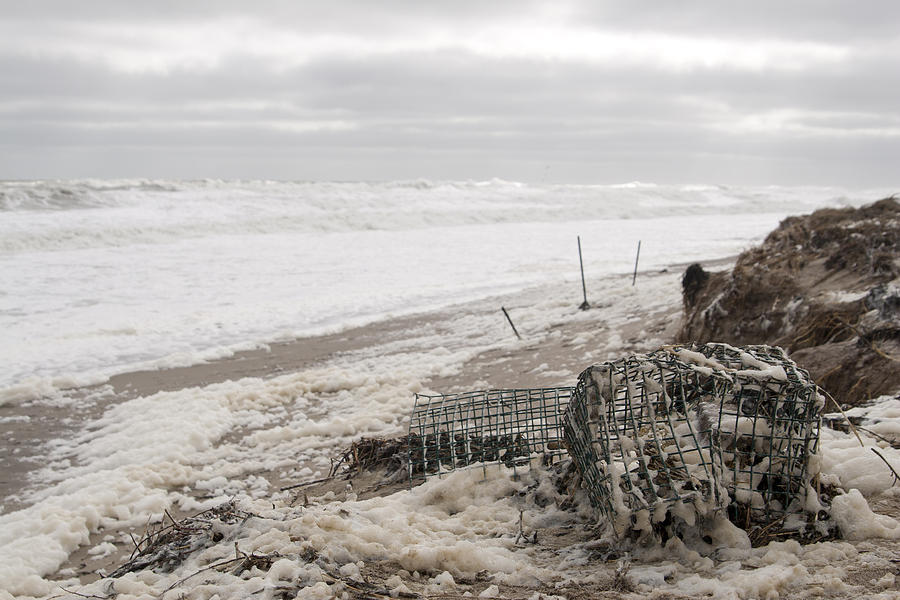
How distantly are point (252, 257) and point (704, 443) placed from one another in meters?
18.0

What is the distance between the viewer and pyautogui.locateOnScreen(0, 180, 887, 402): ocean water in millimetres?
10984

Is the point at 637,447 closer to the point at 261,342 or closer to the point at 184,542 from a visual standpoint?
the point at 184,542

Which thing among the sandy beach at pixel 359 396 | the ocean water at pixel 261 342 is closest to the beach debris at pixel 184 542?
the ocean water at pixel 261 342

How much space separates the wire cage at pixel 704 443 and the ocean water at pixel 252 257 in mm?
7497

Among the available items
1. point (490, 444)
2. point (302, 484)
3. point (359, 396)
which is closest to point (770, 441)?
point (490, 444)

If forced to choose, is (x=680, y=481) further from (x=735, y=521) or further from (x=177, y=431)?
(x=177, y=431)

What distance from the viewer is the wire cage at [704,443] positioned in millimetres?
2852

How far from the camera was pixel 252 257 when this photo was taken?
780 inches

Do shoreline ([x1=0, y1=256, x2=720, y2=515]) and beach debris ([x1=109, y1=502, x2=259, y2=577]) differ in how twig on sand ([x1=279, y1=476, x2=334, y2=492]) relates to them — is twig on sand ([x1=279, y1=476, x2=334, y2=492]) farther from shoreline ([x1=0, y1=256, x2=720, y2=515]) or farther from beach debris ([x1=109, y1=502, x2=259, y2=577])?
shoreline ([x1=0, y1=256, x2=720, y2=515])

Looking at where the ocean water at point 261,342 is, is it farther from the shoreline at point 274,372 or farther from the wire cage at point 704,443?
the wire cage at point 704,443

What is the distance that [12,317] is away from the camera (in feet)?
39.7

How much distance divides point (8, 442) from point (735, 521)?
6724mm

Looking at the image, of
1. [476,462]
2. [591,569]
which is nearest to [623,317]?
[476,462]

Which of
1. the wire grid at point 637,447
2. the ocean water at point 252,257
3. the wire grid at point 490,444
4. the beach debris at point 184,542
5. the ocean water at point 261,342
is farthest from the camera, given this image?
the ocean water at point 252,257
